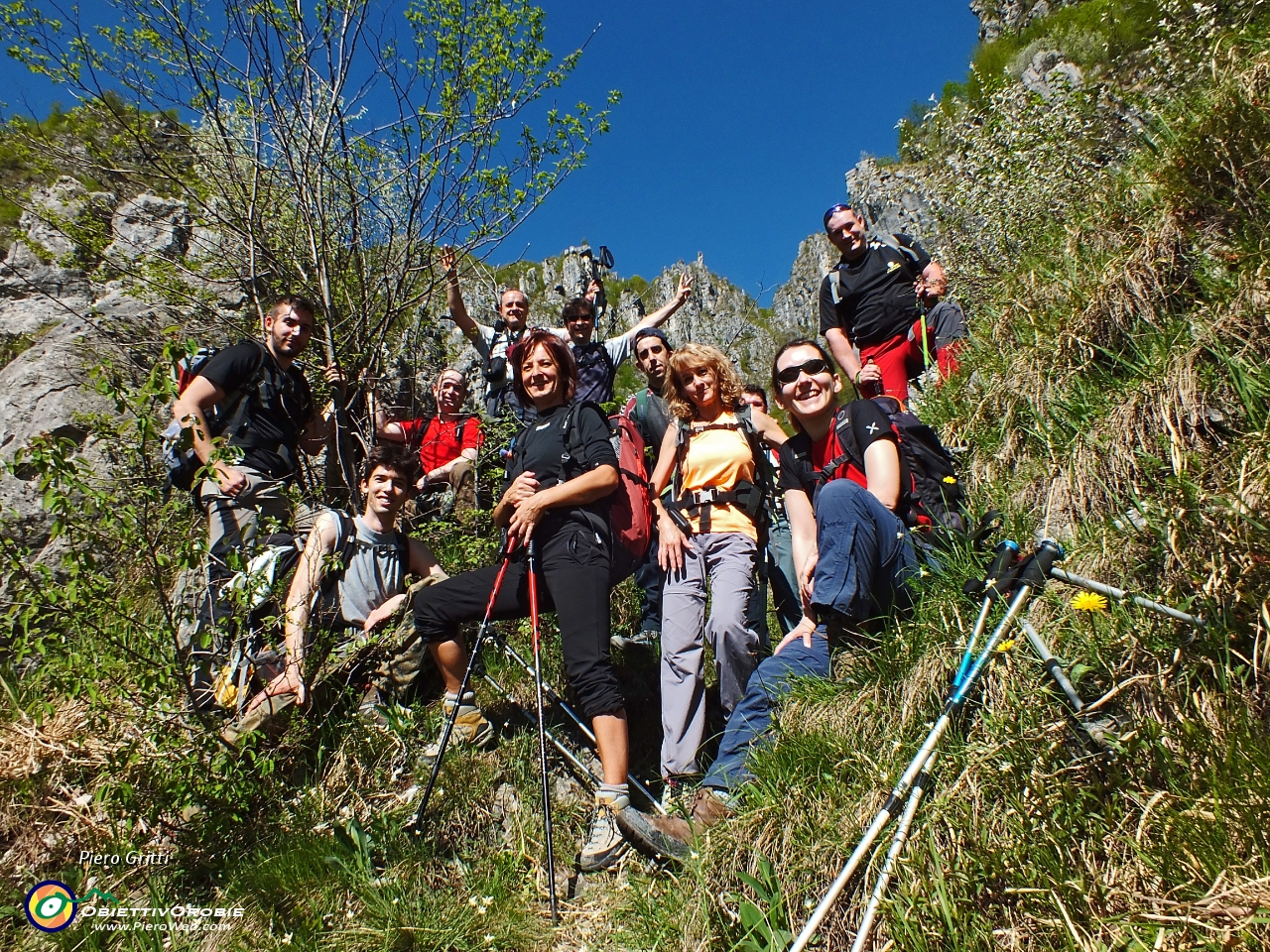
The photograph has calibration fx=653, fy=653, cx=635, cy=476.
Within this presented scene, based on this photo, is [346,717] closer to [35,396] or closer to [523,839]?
[523,839]

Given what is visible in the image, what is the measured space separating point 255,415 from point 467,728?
256 centimetres

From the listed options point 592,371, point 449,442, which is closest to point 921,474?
point 592,371

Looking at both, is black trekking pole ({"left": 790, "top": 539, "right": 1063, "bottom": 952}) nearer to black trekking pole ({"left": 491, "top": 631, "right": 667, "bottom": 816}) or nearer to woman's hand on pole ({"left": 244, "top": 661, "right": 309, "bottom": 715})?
black trekking pole ({"left": 491, "top": 631, "right": 667, "bottom": 816})

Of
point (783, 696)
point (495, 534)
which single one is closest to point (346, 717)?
point (495, 534)

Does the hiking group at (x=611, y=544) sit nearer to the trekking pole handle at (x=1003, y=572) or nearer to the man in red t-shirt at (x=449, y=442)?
the trekking pole handle at (x=1003, y=572)

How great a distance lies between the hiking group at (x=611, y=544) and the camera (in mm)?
3371

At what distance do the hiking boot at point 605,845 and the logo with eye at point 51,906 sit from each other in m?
2.39

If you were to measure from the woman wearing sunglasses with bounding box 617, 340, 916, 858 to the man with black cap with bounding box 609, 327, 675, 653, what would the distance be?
1.53 metres

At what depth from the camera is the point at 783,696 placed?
3.33m

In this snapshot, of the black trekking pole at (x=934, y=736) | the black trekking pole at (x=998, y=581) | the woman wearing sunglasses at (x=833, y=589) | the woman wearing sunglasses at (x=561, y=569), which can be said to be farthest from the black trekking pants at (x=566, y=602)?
the black trekking pole at (x=998, y=581)

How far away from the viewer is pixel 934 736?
7.69 ft

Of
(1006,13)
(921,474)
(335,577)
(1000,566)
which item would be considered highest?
(1006,13)

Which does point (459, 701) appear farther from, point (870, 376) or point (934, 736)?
point (870, 376)

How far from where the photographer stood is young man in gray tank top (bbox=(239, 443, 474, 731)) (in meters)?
4.12
